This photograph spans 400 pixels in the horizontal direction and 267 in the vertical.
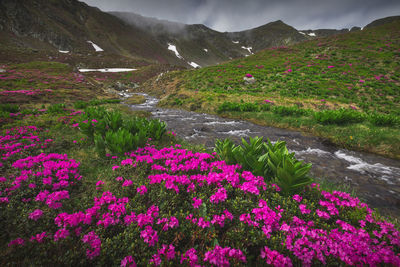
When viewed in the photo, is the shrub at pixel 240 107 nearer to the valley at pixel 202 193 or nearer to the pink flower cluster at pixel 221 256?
the valley at pixel 202 193

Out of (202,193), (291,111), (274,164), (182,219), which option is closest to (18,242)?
(182,219)

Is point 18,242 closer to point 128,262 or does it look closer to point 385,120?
point 128,262

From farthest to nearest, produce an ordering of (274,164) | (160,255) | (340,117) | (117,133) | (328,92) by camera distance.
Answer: (328,92) < (340,117) < (117,133) < (274,164) < (160,255)

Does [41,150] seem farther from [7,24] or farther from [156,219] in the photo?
[7,24]

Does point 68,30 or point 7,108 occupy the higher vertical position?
point 68,30

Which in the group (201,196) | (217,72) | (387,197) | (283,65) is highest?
(283,65)

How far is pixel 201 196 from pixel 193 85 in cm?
2687

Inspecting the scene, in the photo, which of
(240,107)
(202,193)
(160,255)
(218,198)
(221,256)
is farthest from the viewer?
(240,107)

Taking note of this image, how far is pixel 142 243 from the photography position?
2.12 meters

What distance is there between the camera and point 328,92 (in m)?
18.3

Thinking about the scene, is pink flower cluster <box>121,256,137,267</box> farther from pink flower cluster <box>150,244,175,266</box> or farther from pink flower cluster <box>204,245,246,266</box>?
pink flower cluster <box>204,245,246,266</box>

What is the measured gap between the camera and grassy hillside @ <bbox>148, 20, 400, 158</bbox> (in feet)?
27.1

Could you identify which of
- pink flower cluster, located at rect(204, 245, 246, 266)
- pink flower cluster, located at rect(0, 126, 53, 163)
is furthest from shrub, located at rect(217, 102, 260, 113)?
pink flower cluster, located at rect(204, 245, 246, 266)

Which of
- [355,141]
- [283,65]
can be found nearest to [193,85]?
[283,65]
